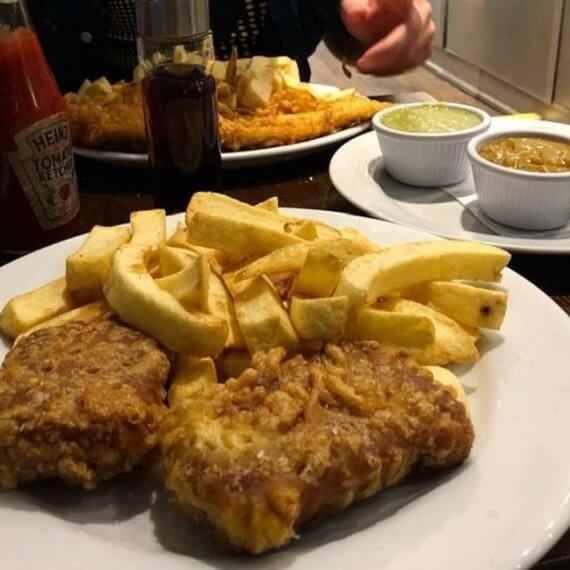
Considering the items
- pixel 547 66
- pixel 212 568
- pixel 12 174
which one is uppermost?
pixel 12 174

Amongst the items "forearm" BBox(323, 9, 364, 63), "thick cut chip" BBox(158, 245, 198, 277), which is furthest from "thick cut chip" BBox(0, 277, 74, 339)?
"forearm" BBox(323, 9, 364, 63)

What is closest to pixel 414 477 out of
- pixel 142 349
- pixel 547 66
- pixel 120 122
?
pixel 142 349

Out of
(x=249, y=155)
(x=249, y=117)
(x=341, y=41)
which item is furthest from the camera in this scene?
(x=341, y=41)

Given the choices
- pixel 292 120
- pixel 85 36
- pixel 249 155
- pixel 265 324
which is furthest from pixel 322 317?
pixel 85 36

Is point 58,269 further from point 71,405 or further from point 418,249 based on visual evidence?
point 418,249

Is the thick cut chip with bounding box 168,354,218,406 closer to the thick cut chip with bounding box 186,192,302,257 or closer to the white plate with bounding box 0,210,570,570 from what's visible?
the white plate with bounding box 0,210,570,570

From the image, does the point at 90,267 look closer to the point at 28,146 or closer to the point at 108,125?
the point at 28,146
